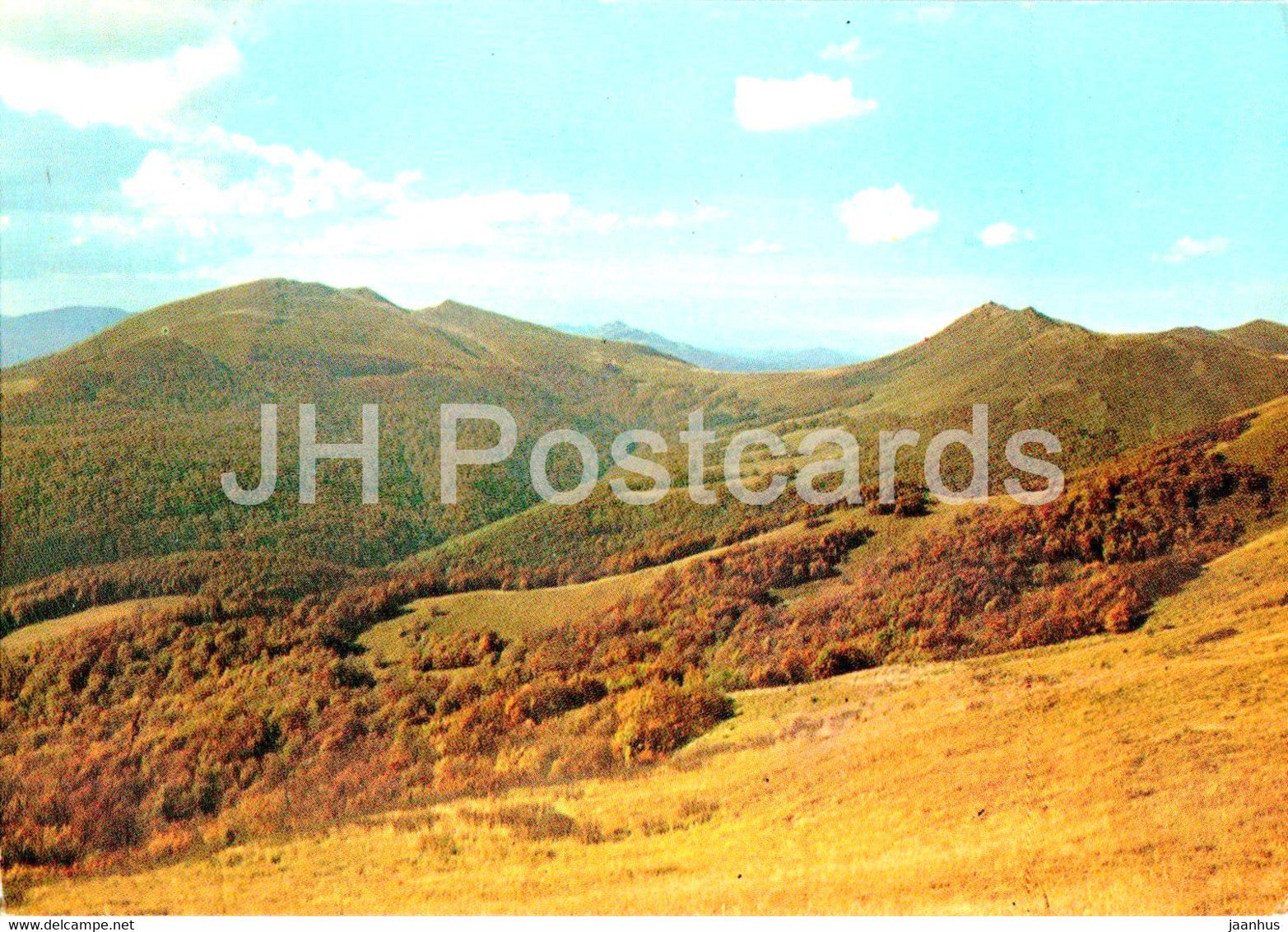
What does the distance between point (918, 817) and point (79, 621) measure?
8.89 meters

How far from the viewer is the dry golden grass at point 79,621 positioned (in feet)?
25.9

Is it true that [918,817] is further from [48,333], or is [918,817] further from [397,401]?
[48,333]

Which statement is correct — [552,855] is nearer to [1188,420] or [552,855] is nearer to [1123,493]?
[1123,493]

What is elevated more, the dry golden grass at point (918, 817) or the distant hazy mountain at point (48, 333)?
the distant hazy mountain at point (48, 333)

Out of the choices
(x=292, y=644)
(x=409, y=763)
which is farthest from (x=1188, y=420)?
(x=292, y=644)

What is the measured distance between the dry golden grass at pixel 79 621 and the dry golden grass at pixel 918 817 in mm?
2778

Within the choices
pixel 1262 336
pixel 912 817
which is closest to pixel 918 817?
pixel 912 817

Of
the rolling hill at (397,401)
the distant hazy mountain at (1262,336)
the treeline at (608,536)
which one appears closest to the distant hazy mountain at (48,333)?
the rolling hill at (397,401)

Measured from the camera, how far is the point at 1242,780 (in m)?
5.46

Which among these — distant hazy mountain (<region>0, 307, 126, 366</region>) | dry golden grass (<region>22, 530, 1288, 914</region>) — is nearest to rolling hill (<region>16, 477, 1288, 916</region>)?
dry golden grass (<region>22, 530, 1288, 914</region>)

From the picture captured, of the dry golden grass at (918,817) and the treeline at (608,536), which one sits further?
the treeline at (608,536)

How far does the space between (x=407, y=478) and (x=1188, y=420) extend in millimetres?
8940

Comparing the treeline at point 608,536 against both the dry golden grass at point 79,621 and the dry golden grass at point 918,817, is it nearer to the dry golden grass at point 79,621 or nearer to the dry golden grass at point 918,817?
the dry golden grass at point 918,817

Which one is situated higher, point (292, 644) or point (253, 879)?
point (292, 644)
